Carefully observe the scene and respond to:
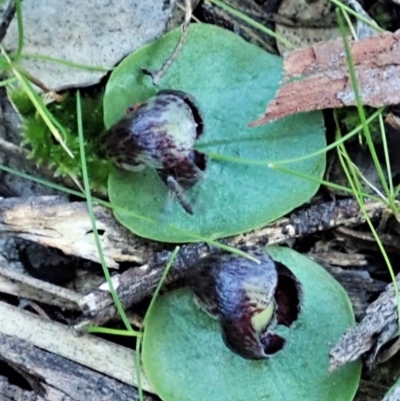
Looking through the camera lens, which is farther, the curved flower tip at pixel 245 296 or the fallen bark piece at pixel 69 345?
the fallen bark piece at pixel 69 345

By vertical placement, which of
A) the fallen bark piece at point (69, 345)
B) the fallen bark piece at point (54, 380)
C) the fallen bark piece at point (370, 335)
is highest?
the fallen bark piece at point (370, 335)

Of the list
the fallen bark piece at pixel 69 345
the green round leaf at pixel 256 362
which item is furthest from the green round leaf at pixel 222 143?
the fallen bark piece at pixel 69 345

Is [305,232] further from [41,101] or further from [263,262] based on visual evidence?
[41,101]

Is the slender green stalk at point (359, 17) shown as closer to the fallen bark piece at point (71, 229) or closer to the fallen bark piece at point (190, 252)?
the fallen bark piece at point (190, 252)

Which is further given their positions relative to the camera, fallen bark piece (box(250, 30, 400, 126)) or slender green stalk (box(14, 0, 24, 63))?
fallen bark piece (box(250, 30, 400, 126))

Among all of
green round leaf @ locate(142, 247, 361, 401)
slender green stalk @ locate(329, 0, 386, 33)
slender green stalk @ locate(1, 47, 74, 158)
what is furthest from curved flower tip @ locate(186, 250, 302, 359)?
slender green stalk @ locate(329, 0, 386, 33)

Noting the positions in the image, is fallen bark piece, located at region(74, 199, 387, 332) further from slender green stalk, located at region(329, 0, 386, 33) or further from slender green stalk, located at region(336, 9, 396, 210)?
slender green stalk, located at region(329, 0, 386, 33)

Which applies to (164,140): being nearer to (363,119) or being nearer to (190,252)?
(190,252)
